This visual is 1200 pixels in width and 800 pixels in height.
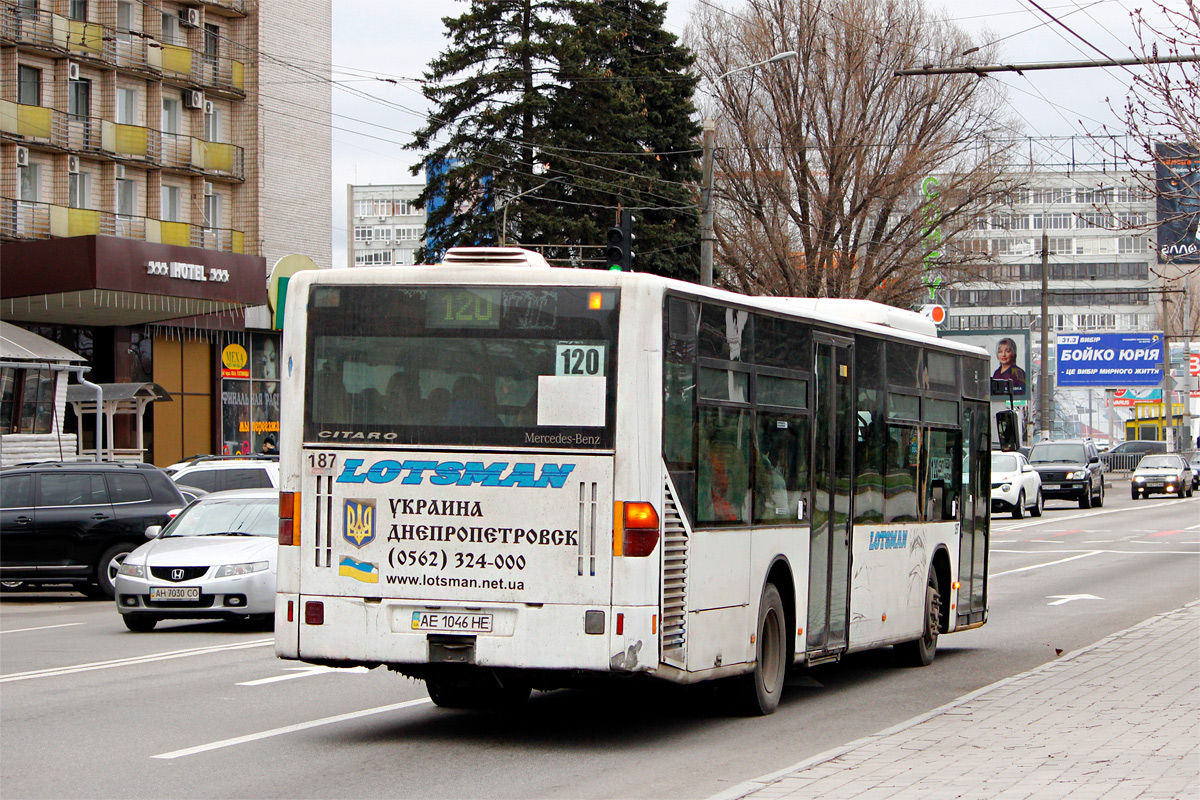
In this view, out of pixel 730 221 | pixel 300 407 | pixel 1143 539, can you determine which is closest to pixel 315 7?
pixel 730 221

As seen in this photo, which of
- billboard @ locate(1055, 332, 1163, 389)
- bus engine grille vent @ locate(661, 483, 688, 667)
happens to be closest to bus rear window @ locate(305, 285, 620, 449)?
bus engine grille vent @ locate(661, 483, 688, 667)

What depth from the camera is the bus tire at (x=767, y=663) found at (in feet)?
32.8

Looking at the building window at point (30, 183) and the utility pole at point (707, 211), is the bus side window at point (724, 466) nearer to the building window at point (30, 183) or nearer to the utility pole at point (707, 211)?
the utility pole at point (707, 211)

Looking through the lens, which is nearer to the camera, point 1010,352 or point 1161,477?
point 1161,477

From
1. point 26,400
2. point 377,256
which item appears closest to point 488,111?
point 26,400

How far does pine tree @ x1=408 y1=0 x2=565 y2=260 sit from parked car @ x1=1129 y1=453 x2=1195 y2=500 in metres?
25.3

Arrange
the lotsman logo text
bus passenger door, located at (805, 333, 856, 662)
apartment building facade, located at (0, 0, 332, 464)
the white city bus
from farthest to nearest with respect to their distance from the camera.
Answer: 1. apartment building facade, located at (0, 0, 332, 464)
2. bus passenger door, located at (805, 333, 856, 662)
3. the lotsman logo text
4. the white city bus

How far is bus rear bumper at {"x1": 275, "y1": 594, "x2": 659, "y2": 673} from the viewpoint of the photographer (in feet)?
27.9

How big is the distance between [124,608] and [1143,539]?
23.8 m

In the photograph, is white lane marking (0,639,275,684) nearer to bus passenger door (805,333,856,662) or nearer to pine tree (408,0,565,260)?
bus passenger door (805,333,856,662)

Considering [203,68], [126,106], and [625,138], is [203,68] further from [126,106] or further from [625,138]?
[625,138]

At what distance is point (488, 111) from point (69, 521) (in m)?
28.2

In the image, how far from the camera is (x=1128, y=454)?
8281 cm

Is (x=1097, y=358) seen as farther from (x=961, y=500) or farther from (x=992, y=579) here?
(x=961, y=500)
